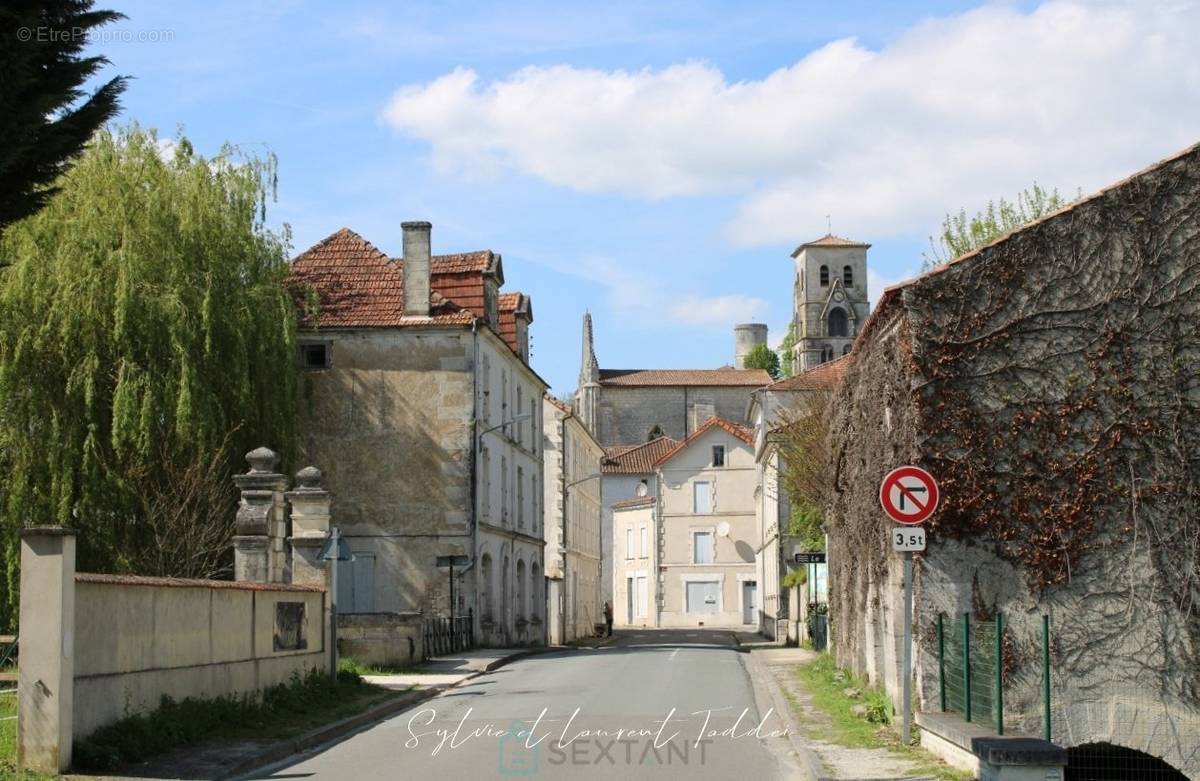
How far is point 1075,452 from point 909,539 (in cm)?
305

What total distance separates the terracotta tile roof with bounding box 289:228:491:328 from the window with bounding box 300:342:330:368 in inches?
23.2

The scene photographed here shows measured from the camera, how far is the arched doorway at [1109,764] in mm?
15688

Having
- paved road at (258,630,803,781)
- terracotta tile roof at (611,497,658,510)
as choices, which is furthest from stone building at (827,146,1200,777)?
terracotta tile roof at (611,497,658,510)

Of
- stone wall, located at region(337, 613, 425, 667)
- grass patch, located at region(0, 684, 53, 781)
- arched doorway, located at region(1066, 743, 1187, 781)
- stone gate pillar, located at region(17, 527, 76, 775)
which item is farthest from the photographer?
stone wall, located at region(337, 613, 425, 667)

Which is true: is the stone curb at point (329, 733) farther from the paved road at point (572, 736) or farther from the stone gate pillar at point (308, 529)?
→ the stone gate pillar at point (308, 529)

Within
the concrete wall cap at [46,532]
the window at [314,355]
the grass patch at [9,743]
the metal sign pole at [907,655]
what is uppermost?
the window at [314,355]

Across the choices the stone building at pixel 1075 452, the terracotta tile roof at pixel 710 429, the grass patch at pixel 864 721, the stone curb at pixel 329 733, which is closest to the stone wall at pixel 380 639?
the stone curb at pixel 329 733

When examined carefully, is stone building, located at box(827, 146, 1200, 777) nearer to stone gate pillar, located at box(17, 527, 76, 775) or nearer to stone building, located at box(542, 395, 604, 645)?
stone gate pillar, located at box(17, 527, 76, 775)

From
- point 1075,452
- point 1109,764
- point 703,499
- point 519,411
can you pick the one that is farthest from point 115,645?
point 703,499

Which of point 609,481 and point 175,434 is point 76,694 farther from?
point 609,481

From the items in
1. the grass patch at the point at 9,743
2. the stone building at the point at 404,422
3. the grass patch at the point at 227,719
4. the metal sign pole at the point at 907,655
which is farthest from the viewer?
the stone building at the point at 404,422

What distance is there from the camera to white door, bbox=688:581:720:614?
73.6 m

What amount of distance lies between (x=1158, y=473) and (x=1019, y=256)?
2.67 m

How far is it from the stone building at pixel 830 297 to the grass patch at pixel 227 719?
10083cm
